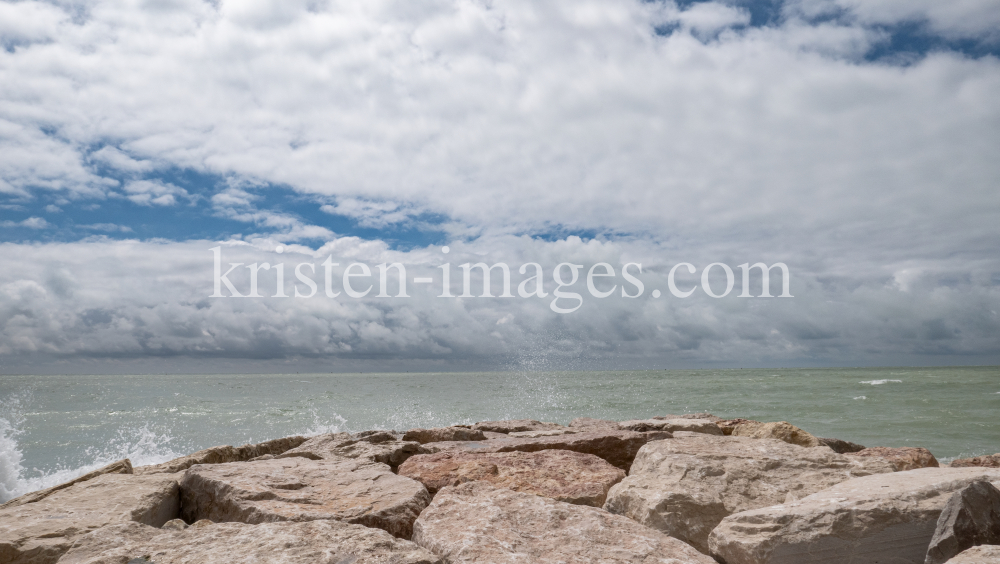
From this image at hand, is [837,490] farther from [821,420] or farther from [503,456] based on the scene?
[821,420]

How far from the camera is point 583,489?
3836 mm

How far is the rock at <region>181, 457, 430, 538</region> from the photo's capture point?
3070 mm

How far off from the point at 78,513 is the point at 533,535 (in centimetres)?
265

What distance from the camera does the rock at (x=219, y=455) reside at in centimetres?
520

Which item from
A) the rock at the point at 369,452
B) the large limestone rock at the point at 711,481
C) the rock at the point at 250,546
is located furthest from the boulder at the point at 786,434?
the rock at the point at 250,546

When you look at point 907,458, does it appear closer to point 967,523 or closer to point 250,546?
point 967,523

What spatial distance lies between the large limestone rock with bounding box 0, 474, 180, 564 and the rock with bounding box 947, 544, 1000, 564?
3780 mm

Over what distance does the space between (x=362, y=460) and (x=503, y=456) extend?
114 cm

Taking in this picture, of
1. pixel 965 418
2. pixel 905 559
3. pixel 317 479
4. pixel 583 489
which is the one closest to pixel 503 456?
pixel 583 489

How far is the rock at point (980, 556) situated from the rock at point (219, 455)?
532 cm

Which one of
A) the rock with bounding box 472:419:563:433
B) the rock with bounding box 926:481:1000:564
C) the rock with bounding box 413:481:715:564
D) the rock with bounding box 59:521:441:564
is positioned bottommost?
the rock with bounding box 472:419:563:433

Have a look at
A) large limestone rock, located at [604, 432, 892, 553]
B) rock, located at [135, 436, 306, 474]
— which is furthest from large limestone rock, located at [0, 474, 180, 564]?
large limestone rock, located at [604, 432, 892, 553]

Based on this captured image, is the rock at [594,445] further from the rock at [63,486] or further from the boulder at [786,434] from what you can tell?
the rock at [63,486]

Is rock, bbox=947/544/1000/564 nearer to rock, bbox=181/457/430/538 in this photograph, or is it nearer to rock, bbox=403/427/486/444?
rock, bbox=181/457/430/538
